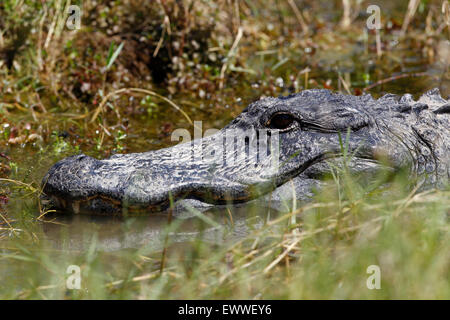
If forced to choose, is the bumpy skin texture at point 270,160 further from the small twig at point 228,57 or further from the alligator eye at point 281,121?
the small twig at point 228,57

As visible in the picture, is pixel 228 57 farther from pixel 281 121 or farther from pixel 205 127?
pixel 281 121

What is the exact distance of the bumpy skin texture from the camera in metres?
4.05

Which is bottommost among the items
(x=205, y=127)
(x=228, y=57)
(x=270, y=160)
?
(x=270, y=160)

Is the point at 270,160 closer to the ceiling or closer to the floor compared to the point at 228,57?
closer to the floor

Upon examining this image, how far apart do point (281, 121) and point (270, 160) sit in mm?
350

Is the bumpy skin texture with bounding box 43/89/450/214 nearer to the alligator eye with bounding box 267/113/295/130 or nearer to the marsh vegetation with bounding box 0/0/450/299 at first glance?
the alligator eye with bounding box 267/113/295/130

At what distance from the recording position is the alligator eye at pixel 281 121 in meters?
4.40

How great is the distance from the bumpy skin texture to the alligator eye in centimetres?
1

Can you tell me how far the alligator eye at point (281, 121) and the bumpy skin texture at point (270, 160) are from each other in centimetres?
1

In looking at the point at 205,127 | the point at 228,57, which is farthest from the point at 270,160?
the point at 228,57

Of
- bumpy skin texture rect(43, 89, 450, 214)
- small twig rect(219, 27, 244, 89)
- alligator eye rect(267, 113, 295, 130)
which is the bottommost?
bumpy skin texture rect(43, 89, 450, 214)

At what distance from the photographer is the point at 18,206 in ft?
15.4

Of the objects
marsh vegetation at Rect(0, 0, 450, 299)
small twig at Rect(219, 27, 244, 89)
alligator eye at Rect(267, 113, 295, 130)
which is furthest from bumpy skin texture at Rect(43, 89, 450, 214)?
small twig at Rect(219, 27, 244, 89)

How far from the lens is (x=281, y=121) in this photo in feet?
14.5
